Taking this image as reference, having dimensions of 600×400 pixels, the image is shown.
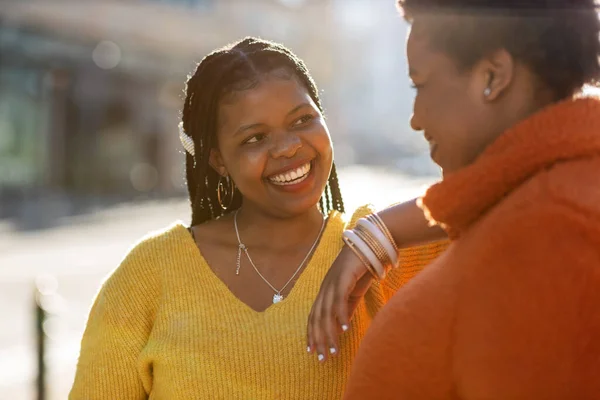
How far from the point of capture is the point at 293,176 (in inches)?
104

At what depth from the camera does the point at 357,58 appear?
5359cm

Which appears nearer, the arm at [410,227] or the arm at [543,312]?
the arm at [543,312]

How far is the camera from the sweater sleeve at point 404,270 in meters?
2.45

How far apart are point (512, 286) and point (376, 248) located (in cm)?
83

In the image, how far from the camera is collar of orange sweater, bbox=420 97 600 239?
4.39ft

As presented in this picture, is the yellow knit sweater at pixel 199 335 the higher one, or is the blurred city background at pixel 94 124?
the blurred city background at pixel 94 124

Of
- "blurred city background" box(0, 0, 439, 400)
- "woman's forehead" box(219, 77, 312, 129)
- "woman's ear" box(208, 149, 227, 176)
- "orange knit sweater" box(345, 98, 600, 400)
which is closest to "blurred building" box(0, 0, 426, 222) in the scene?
"blurred city background" box(0, 0, 439, 400)

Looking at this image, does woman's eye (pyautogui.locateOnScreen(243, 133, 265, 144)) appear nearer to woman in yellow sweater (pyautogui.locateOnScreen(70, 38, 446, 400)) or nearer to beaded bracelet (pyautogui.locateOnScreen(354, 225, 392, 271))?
woman in yellow sweater (pyautogui.locateOnScreen(70, 38, 446, 400))

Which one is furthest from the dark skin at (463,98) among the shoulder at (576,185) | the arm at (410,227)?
the arm at (410,227)

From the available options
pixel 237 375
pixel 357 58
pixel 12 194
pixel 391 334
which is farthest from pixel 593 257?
pixel 357 58

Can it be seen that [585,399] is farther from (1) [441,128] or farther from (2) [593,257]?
(1) [441,128]

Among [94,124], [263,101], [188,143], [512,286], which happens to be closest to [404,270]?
[263,101]

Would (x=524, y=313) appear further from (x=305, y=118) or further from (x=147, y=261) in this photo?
(x=147, y=261)

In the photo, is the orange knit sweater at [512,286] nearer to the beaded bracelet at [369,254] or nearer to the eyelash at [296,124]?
the beaded bracelet at [369,254]
